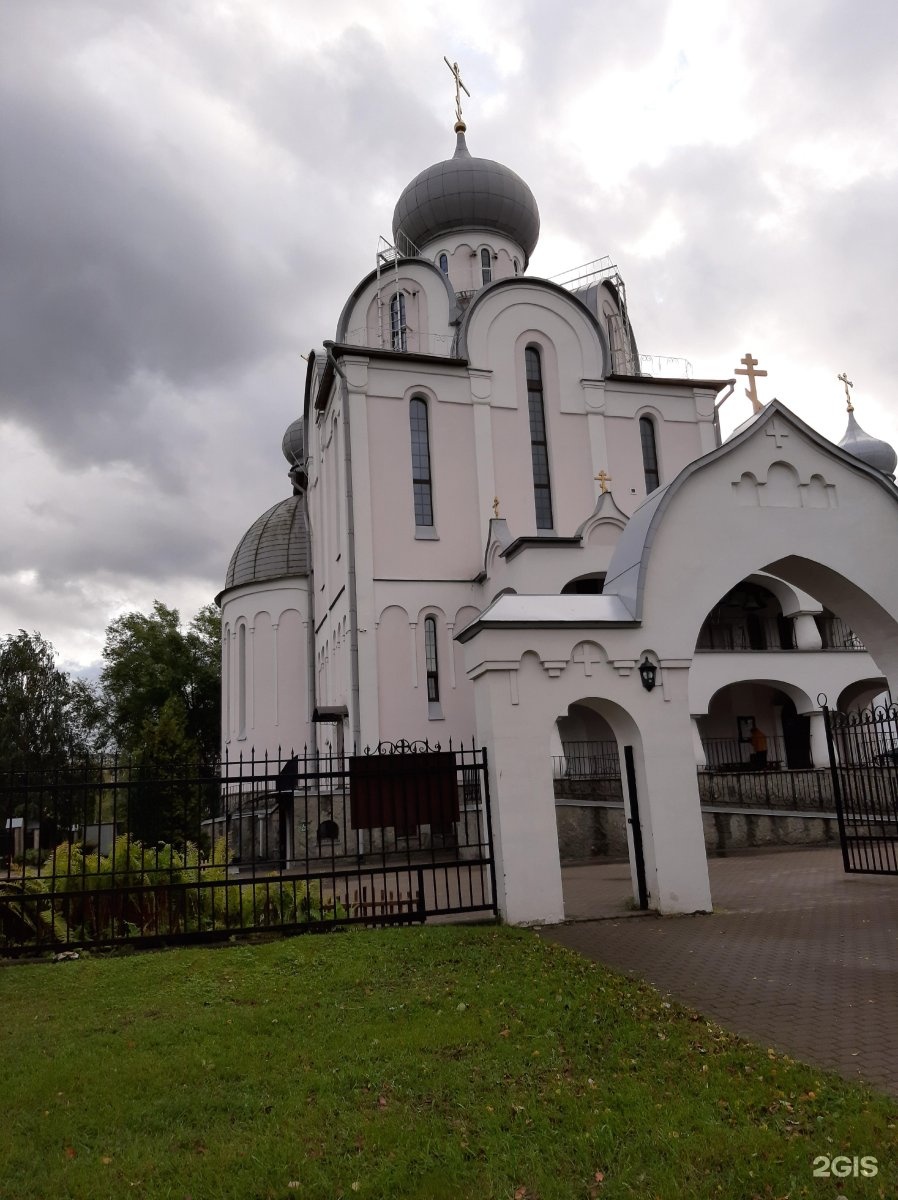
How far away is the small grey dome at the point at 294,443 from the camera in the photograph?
34.0 meters

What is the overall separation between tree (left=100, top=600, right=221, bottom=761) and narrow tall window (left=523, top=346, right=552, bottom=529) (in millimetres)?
24232

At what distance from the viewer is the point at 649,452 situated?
23.5 metres

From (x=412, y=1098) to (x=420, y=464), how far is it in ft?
59.2

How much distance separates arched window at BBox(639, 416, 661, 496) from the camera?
23312 millimetres

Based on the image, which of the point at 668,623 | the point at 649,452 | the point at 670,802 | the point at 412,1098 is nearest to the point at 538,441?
the point at 649,452

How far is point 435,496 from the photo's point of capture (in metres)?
21.2

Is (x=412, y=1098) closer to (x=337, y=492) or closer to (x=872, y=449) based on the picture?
(x=337, y=492)

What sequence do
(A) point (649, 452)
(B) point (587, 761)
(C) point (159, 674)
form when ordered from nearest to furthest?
(B) point (587, 761)
(A) point (649, 452)
(C) point (159, 674)

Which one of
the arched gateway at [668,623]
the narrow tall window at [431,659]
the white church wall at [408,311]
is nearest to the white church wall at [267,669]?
the narrow tall window at [431,659]

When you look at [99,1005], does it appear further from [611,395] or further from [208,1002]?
[611,395]

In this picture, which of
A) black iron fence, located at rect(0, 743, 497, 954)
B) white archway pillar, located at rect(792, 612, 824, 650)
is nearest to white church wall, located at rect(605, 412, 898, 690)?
black iron fence, located at rect(0, 743, 497, 954)

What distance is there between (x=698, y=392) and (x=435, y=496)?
315 inches

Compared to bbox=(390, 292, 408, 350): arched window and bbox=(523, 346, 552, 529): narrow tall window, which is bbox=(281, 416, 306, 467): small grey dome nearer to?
bbox=(390, 292, 408, 350): arched window

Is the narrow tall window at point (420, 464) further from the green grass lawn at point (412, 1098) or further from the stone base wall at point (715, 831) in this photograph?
the green grass lawn at point (412, 1098)
